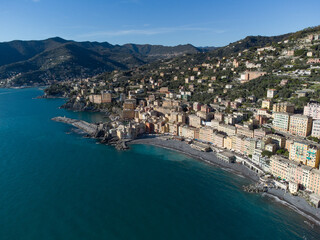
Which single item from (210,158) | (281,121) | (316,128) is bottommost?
(210,158)

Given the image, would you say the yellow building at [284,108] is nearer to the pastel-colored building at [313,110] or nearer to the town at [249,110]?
the town at [249,110]

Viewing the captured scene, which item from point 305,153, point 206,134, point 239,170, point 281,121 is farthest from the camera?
point 206,134

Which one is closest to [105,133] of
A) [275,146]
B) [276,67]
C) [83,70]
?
[275,146]

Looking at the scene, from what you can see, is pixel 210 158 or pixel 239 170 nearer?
pixel 239 170

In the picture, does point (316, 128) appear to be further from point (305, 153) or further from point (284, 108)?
point (284, 108)

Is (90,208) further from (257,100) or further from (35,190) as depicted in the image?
(257,100)

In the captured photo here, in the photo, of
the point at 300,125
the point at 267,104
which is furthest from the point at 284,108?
the point at 300,125

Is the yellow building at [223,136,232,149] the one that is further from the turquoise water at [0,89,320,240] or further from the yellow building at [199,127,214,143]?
the turquoise water at [0,89,320,240]
